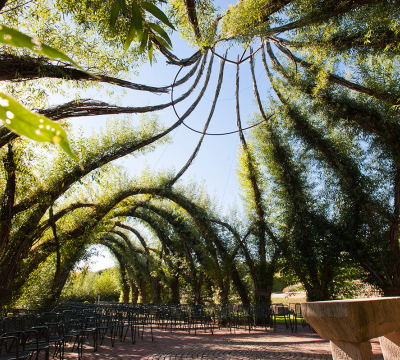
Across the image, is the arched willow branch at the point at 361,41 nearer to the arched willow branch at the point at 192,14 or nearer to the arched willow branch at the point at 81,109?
the arched willow branch at the point at 192,14

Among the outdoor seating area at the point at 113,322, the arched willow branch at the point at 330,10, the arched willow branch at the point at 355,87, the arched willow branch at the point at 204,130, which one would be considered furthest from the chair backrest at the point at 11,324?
the arched willow branch at the point at 355,87

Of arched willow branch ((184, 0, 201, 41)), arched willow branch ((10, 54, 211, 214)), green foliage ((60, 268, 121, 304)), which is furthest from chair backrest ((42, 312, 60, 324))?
green foliage ((60, 268, 121, 304))

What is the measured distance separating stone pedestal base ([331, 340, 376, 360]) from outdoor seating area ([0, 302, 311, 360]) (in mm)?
3153

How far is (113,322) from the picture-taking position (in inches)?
248

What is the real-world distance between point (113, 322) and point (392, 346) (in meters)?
5.44

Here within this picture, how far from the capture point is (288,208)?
29.8 feet

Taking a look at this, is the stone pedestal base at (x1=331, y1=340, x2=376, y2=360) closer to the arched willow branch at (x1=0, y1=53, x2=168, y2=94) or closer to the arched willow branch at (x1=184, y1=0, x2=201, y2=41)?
the arched willow branch at (x1=0, y1=53, x2=168, y2=94)

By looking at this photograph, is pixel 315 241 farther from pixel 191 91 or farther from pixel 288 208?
pixel 191 91

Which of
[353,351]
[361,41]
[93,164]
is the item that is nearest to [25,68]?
[93,164]

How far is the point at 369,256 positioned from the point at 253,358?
5.02 metres

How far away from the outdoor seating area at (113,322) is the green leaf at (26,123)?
3616 millimetres

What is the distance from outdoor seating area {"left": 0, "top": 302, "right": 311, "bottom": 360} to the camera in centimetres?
429

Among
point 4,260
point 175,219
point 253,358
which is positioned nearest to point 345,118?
point 253,358

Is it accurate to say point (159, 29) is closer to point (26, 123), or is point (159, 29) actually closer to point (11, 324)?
point (26, 123)
